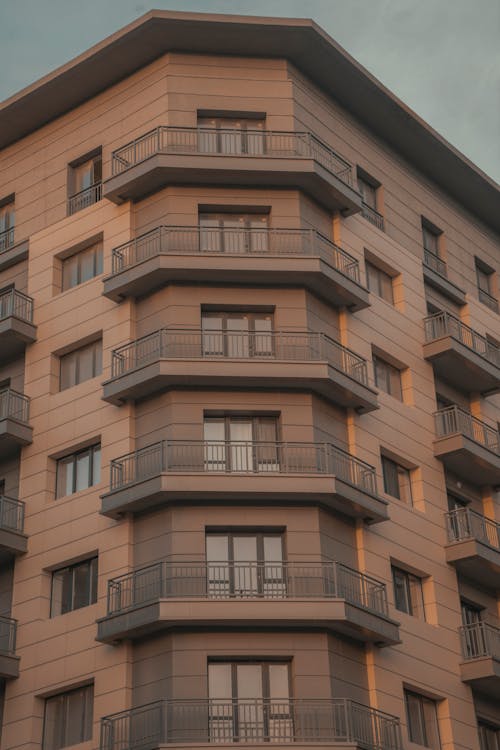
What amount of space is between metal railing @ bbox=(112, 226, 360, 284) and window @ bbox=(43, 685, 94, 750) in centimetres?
1313

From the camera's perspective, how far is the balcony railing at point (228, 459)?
39.5m

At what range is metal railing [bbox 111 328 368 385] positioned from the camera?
4128cm

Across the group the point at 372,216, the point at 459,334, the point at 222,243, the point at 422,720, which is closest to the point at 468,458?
the point at 459,334

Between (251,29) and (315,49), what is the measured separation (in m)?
2.37

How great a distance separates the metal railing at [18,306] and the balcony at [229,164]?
468 centimetres

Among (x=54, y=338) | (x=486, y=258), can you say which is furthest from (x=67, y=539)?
(x=486, y=258)

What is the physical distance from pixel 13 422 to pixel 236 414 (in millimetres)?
7519

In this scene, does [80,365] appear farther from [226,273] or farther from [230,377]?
[230,377]

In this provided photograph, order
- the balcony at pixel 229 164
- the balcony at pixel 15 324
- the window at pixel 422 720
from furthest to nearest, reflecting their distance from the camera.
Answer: the balcony at pixel 15 324 → the balcony at pixel 229 164 → the window at pixel 422 720

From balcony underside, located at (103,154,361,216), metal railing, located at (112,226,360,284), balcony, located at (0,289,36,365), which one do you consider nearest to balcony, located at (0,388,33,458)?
balcony, located at (0,289,36,365)

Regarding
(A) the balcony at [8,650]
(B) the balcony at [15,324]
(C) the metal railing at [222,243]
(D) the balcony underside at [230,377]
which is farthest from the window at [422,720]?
(B) the balcony at [15,324]

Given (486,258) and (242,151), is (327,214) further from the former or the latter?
(486,258)

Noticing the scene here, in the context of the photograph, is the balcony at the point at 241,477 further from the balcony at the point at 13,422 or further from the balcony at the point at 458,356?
the balcony at the point at 458,356

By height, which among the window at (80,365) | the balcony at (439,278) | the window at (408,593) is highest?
the balcony at (439,278)
